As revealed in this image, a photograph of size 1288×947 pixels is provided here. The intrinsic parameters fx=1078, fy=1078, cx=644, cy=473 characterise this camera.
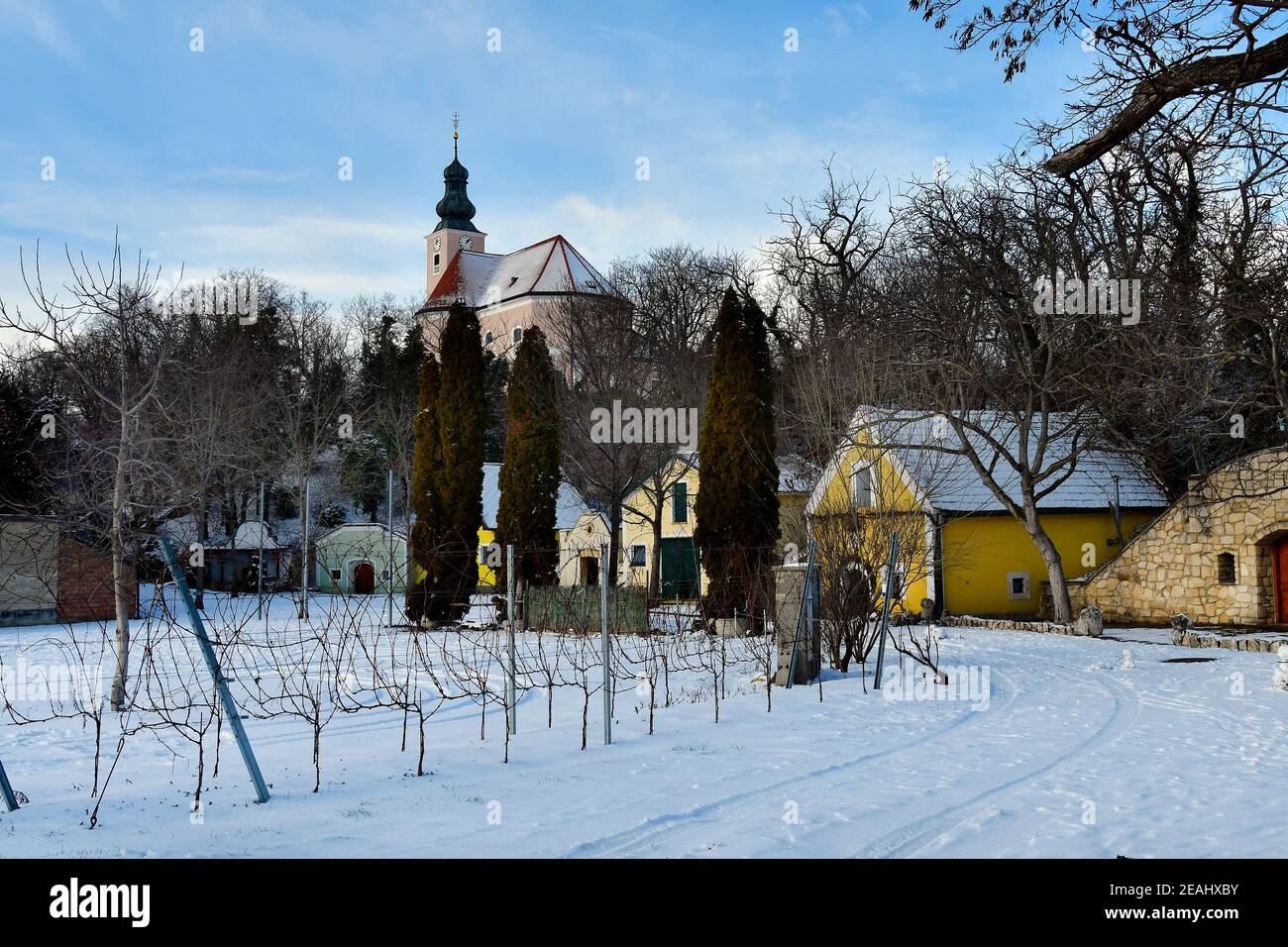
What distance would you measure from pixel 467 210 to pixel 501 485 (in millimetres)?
59419

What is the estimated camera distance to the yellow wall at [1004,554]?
2483 centimetres

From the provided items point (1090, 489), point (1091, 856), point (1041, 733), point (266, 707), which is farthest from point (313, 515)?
point (1091, 856)

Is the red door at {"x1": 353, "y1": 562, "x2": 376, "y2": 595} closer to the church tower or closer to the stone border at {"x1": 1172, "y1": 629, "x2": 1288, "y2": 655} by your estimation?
the stone border at {"x1": 1172, "y1": 629, "x2": 1288, "y2": 655}

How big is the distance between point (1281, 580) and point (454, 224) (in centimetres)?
6655

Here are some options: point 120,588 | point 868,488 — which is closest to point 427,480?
point 868,488

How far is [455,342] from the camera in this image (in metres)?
24.6

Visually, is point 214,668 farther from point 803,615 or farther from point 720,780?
point 803,615

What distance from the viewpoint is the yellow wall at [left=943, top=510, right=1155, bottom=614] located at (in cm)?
2483

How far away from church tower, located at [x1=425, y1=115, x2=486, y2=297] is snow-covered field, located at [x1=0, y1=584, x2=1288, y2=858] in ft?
226

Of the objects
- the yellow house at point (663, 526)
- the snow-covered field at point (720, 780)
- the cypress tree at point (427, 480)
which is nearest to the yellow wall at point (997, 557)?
the yellow house at point (663, 526)

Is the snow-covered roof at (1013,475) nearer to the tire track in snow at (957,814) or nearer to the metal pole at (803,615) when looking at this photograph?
the metal pole at (803,615)

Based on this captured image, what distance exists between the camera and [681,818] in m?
6.44

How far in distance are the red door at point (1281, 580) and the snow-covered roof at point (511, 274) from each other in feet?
151

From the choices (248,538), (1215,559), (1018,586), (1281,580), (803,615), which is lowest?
(1018,586)
